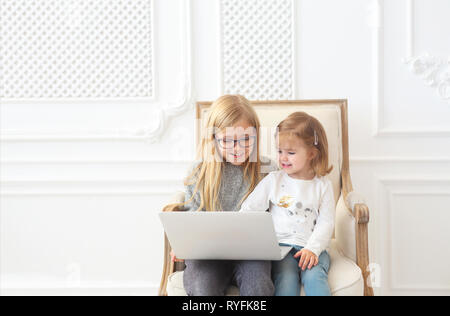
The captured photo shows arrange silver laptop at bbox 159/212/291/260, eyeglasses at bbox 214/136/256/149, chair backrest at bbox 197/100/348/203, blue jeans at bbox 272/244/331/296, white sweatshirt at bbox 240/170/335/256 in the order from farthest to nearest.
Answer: chair backrest at bbox 197/100/348/203
eyeglasses at bbox 214/136/256/149
white sweatshirt at bbox 240/170/335/256
blue jeans at bbox 272/244/331/296
silver laptop at bbox 159/212/291/260

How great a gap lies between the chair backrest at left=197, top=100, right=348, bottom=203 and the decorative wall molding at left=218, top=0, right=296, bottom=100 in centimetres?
24

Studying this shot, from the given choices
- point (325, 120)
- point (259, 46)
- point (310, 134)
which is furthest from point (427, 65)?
point (310, 134)

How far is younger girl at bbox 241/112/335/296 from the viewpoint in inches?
55.0

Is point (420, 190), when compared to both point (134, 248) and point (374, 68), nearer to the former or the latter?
point (374, 68)

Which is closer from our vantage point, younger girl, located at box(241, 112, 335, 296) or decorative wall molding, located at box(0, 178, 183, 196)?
younger girl, located at box(241, 112, 335, 296)

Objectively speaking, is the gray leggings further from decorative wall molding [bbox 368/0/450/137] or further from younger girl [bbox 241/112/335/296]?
decorative wall molding [bbox 368/0/450/137]

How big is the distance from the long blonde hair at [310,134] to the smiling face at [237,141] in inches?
4.2

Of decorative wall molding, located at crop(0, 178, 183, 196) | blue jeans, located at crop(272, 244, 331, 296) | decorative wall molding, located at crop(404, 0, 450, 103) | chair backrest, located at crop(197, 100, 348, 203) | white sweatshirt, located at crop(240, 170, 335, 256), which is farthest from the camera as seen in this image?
decorative wall molding, located at crop(0, 178, 183, 196)

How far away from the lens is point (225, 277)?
138cm

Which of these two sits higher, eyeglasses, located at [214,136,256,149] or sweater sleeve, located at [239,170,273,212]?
eyeglasses, located at [214,136,256,149]

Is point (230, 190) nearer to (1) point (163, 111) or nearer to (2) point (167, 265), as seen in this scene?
(2) point (167, 265)

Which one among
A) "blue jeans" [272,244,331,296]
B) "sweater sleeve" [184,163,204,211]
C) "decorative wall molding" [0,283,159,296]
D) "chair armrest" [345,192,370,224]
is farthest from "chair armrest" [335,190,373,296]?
"decorative wall molding" [0,283,159,296]

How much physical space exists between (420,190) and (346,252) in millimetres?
731
